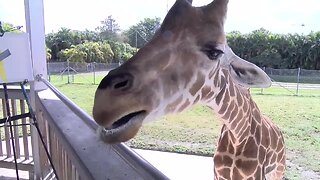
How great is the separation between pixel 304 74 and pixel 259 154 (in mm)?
1099

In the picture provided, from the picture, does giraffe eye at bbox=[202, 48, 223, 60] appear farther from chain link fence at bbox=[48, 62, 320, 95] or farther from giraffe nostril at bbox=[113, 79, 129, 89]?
chain link fence at bbox=[48, 62, 320, 95]

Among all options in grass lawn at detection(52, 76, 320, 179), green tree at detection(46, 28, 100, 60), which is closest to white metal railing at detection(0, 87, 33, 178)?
green tree at detection(46, 28, 100, 60)

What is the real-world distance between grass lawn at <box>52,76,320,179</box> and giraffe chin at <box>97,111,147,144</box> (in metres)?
1.96

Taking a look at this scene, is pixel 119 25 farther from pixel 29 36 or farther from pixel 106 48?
pixel 29 36

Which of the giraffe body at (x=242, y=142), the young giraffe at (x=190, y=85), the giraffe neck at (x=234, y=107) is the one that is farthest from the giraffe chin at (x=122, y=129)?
the giraffe body at (x=242, y=142)

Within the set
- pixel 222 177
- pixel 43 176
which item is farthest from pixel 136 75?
pixel 43 176

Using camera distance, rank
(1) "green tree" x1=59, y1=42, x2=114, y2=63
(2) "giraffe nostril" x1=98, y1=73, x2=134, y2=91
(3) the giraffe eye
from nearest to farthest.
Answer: (2) "giraffe nostril" x1=98, y1=73, x2=134, y2=91
(3) the giraffe eye
(1) "green tree" x1=59, y1=42, x2=114, y2=63

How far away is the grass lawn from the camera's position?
10.2ft

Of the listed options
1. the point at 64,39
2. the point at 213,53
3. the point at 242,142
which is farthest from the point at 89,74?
the point at 213,53

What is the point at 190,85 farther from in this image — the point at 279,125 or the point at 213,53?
the point at 279,125

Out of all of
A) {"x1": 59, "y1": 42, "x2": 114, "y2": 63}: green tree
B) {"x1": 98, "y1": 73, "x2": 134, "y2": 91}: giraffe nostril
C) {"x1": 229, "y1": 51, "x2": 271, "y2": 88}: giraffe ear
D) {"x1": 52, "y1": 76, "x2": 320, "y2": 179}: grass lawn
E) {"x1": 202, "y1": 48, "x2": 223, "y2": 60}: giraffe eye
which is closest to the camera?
{"x1": 98, "y1": 73, "x2": 134, "y2": 91}: giraffe nostril

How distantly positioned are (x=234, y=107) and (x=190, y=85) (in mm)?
341

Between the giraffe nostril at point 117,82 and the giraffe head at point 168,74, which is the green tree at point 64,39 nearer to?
the giraffe head at point 168,74

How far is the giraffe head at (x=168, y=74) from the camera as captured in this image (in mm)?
533
